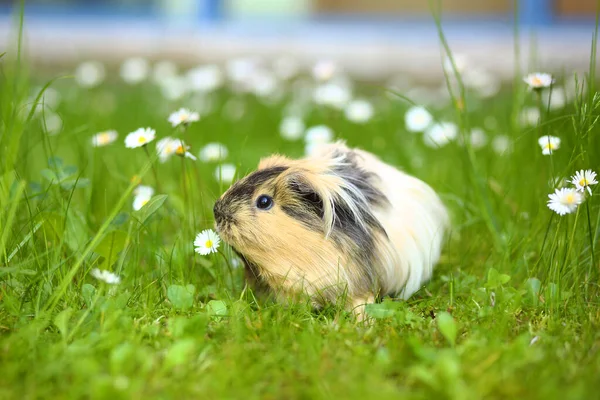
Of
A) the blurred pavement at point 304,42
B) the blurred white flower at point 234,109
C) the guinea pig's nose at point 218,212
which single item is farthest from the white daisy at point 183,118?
the blurred pavement at point 304,42

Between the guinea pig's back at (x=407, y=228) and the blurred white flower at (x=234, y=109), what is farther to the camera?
the blurred white flower at (x=234, y=109)

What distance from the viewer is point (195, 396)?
67.2 inches

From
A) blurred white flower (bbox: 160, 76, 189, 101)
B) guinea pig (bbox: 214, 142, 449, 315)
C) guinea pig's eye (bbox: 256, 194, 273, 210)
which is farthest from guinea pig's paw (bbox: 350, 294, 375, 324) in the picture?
blurred white flower (bbox: 160, 76, 189, 101)

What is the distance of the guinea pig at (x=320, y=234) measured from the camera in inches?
90.0

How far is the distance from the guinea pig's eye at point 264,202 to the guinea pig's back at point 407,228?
0.41 meters

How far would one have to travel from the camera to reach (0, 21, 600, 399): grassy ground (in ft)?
5.74

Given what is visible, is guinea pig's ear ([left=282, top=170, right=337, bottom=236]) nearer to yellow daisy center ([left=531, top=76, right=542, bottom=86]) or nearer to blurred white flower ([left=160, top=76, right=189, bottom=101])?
yellow daisy center ([left=531, top=76, right=542, bottom=86])

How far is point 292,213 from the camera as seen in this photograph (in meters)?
2.34

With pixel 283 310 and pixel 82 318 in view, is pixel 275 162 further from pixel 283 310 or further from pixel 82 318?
pixel 82 318

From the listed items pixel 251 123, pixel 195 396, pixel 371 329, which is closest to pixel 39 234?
pixel 195 396

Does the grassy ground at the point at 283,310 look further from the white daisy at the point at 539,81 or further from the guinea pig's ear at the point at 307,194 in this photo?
the guinea pig's ear at the point at 307,194

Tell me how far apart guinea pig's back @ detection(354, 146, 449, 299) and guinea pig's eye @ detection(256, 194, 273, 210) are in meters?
0.41

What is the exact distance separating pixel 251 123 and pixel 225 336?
3.18m

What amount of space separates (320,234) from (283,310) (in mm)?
305
